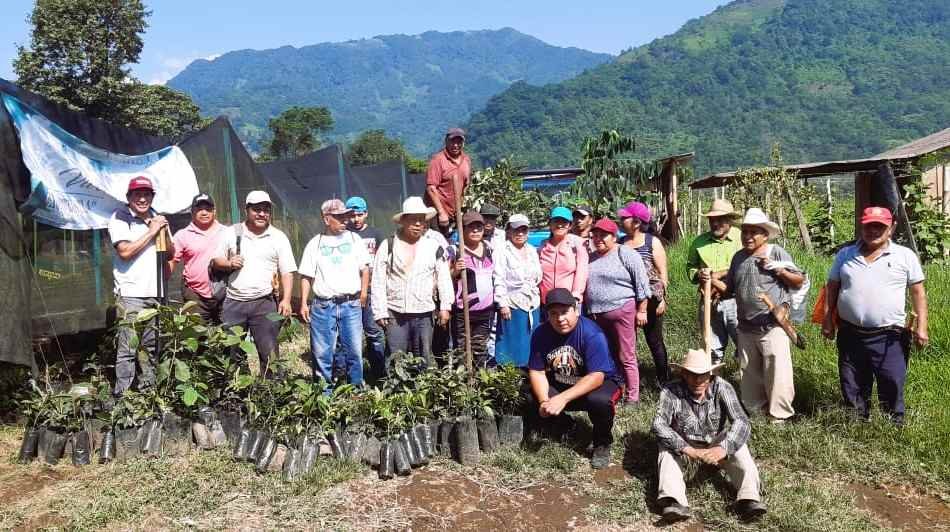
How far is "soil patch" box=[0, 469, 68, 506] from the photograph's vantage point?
11.9 feet

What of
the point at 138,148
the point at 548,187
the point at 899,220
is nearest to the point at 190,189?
the point at 138,148

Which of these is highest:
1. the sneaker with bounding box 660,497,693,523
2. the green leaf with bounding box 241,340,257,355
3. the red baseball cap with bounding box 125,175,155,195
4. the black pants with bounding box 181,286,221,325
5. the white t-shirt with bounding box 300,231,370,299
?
the red baseball cap with bounding box 125,175,155,195

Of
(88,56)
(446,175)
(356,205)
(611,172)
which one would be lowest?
(356,205)

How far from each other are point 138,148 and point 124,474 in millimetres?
3204

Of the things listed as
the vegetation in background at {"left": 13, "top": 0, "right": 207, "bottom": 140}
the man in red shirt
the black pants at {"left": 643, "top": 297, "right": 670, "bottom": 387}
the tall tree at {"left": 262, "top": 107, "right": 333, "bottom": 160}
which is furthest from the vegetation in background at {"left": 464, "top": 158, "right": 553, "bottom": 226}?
the tall tree at {"left": 262, "top": 107, "right": 333, "bottom": 160}

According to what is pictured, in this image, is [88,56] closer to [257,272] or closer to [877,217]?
[257,272]

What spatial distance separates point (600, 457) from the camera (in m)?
4.06

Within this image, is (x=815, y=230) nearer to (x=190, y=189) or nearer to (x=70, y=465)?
(x=190, y=189)

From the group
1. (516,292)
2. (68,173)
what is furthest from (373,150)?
(516,292)

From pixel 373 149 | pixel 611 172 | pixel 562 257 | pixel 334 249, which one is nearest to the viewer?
pixel 334 249

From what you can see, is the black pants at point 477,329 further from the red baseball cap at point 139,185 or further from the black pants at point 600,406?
the red baseball cap at point 139,185

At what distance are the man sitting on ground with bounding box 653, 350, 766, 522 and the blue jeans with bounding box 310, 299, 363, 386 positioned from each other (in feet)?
7.16

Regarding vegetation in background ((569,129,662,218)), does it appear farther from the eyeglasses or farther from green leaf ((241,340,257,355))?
green leaf ((241,340,257,355))

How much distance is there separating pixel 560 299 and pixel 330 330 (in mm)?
1750
